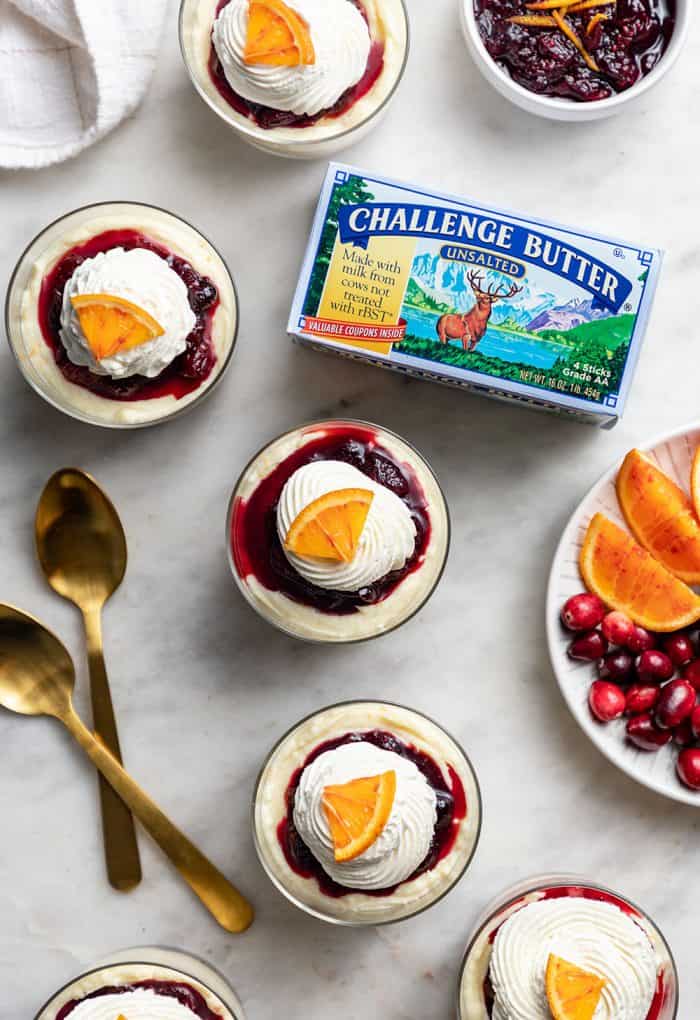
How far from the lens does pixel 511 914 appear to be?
2254mm

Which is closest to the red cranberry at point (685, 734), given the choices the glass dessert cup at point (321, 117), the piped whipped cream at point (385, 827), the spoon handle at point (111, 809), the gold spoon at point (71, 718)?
the piped whipped cream at point (385, 827)

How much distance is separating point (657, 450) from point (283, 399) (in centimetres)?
87

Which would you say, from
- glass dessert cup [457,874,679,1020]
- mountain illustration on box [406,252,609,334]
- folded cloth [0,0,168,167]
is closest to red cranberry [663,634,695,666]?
glass dessert cup [457,874,679,1020]

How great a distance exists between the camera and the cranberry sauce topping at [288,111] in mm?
2322

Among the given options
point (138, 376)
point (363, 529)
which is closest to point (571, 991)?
point (363, 529)

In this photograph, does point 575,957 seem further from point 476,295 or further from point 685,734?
point 476,295

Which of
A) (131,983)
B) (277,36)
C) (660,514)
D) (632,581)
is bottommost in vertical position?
(131,983)

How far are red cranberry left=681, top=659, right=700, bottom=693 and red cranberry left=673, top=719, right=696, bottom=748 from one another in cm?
8

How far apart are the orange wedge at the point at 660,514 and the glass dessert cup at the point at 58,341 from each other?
3.06ft

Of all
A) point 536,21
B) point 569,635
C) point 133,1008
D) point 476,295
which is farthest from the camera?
point 569,635

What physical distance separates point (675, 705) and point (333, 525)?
3.01 ft

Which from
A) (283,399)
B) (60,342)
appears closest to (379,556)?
(283,399)

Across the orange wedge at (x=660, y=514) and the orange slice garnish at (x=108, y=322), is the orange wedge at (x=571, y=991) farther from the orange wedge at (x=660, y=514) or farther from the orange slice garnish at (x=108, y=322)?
the orange slice garnish at (x=108, y=322)

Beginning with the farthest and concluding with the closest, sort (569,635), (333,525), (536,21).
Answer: (569,635), (536,21), (333,525)
